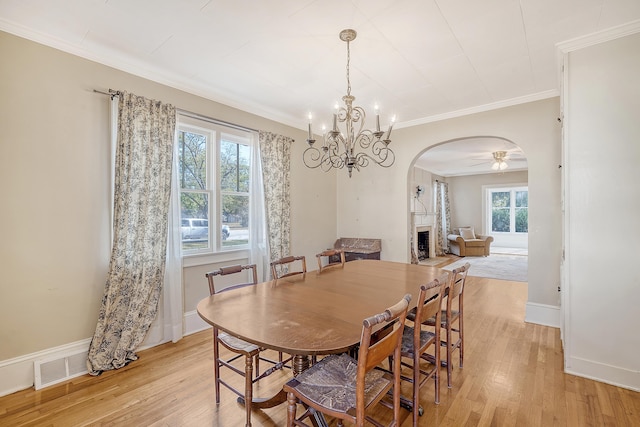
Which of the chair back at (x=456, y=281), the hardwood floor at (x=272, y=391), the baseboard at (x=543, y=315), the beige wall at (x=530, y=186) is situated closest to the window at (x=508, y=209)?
the beige wall at (x=530, y=186)

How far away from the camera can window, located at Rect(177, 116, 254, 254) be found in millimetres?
3236

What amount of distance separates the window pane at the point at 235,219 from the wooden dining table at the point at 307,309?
148 centimetres

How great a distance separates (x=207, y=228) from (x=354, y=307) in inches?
92.0

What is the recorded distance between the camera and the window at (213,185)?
3.24 metres

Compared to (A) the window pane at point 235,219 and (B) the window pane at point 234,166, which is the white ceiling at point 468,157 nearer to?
(B) the window pane at point 234,166

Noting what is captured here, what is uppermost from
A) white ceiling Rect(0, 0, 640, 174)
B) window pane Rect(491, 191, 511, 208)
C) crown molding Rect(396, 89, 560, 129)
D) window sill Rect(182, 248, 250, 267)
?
white ceiling Rect(0, 0, 640, 174)

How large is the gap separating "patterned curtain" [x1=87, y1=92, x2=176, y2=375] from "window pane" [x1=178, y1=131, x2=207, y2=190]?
28cm

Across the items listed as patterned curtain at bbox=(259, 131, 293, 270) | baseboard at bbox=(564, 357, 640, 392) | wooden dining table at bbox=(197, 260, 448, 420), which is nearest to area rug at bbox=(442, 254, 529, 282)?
baseboard at bbox=(564, 357, 640, 392)

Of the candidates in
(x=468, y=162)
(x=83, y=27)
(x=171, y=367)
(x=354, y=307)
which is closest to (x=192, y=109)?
(x=83, y=27)

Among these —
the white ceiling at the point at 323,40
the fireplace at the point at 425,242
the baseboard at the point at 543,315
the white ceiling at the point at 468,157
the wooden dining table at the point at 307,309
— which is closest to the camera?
the wooden dining table at the point at 307,309

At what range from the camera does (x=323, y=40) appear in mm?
2342

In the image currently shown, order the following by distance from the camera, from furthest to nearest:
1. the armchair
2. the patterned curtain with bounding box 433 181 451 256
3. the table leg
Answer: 1. the patterned curtain with bounding box 433 181 451 256
2. the armchair
3. the table leg

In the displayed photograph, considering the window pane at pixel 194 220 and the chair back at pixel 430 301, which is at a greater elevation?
the window pane at pixel 194 220

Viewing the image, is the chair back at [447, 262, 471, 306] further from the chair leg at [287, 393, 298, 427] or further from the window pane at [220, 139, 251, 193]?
the window pane at [220, 139, 251, 193]
